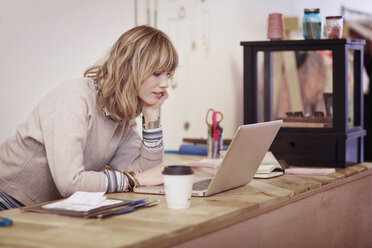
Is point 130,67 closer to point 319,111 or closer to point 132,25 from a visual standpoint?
point 132,25

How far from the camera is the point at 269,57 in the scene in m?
3.02

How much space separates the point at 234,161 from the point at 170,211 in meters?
A: 0.34

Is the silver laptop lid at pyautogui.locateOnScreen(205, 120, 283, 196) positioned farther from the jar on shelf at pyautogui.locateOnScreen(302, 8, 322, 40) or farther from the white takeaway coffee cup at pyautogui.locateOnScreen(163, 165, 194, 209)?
the jar on shelf at pyautogui.locateOnScreen(302, 8, 322, 40)

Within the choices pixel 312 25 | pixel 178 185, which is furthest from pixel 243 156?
pixel 312 25

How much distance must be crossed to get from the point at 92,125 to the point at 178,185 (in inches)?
22.0

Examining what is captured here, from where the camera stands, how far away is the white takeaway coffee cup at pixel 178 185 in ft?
5.13

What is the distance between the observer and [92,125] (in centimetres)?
201

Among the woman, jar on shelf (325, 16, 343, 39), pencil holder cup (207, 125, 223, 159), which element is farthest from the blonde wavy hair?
jar on shelf (325, 16, 343, 39)

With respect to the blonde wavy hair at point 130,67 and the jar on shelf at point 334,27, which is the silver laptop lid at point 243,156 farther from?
the jar on shelf at point 334,27

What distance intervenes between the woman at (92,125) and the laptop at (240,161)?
18 centimetres

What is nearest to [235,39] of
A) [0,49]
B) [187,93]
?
[187,93]

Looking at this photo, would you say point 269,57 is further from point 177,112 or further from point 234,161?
point 234,161

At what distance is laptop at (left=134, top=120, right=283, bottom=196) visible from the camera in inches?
69.5

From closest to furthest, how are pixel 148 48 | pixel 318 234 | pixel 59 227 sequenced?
1. pixel 59 227
2. pixel 148 48
3. pixel 318 234
